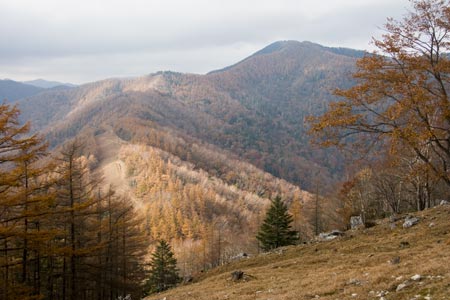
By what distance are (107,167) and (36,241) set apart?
577ft

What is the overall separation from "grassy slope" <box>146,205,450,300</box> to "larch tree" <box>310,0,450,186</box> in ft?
12.4

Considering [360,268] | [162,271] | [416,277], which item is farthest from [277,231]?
[416,277]

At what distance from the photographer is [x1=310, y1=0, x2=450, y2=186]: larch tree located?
13062 millimetres

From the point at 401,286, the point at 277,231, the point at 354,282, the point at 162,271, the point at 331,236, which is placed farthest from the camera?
the point at 162,271

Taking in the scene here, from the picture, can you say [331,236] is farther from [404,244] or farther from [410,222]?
[404,244]

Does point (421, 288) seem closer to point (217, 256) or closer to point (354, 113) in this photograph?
point (354, 113)

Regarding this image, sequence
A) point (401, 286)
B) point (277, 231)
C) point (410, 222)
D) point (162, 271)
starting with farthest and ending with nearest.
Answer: point (162, 271), point (277, 231), point (410, 222), point (401, 286)

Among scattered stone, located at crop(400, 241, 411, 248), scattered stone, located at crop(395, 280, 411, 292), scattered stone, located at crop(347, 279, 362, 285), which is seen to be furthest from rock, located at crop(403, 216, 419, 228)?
scattered stone, located at crop(395, 280, 411, 292)

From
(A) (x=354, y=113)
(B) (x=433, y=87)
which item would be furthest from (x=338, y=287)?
(B) (x=433, y=87)

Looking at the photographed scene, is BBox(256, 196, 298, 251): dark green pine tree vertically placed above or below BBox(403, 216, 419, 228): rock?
below

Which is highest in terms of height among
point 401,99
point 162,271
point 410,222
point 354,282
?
point 401,99

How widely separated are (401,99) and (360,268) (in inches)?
245

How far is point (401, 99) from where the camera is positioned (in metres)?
13.5

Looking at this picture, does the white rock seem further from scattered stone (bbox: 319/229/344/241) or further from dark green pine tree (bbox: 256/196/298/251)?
dark green pine tree (bbox: 256/196/298/251)
